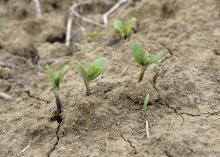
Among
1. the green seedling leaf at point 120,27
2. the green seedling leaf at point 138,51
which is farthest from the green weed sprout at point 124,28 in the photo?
the green seedling leaf at point 138,51

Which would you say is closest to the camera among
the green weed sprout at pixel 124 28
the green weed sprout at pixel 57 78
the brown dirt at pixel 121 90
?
the brown dirt at pixel 121 90

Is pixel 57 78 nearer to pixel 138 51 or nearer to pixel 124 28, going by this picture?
pixel 138 51

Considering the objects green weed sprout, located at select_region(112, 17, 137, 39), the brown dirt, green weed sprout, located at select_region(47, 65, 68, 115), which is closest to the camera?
the brown dirt

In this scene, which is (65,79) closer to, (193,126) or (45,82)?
(45,82)

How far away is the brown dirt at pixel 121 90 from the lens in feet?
7.10

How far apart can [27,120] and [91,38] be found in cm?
113

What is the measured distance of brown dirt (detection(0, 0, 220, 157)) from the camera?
7.10 feet

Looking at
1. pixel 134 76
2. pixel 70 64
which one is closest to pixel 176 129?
pixel 134 76

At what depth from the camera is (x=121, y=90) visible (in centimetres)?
249

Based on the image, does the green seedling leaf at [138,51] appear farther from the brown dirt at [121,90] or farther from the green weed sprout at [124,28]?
the green weed sprout at [124,28]

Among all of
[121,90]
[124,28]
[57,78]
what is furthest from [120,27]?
[57,78]

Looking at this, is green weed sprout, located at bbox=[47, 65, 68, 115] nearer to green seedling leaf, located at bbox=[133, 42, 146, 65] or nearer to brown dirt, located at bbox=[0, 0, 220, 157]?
brown dirt, located at bbox=[0, 0, 220, 157]

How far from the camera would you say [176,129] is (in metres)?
2.18

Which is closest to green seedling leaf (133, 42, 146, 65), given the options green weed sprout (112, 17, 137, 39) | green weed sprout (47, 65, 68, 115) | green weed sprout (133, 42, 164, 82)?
green weed sprout (133, 42, 164, 82)
